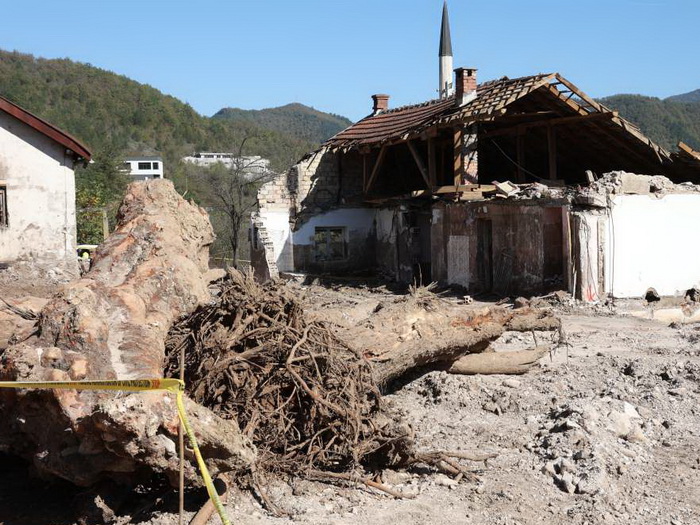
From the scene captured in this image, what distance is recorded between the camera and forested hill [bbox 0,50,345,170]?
7731cm

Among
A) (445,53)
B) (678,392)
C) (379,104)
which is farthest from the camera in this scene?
(445,53)

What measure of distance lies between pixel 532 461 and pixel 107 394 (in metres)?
3.62

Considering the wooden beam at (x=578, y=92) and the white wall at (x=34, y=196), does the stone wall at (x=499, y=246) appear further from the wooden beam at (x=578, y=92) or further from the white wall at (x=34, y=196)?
the white wall at (x=34, y=196)

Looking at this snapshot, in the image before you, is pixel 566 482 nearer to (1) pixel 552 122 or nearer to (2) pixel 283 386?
(2) pixel 283 386

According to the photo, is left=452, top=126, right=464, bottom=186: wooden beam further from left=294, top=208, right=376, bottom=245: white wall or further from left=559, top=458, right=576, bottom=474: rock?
left=559, top=458, right=576, bottom=474: rock

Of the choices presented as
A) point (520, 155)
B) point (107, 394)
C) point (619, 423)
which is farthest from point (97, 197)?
point (107, 394)

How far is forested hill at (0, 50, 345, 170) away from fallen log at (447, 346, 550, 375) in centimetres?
6370

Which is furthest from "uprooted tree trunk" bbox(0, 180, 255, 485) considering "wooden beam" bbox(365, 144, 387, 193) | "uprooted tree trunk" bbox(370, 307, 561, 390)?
"wooden beam" bbox(365, 144, 387, 193)

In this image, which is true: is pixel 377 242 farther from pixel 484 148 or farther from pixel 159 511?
pixel 159 511

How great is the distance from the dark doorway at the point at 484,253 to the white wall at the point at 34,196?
9606 millimetres

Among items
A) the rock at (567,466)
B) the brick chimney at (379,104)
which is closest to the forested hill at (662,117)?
the brick chimney at (379,104)

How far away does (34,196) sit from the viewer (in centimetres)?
1797

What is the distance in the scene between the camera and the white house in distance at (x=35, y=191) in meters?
17.8

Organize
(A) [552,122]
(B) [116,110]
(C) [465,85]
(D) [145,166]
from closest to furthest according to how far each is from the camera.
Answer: (A) [552,122] → (C) [465,85] → (D) [145,166] → (B) [116,110]
